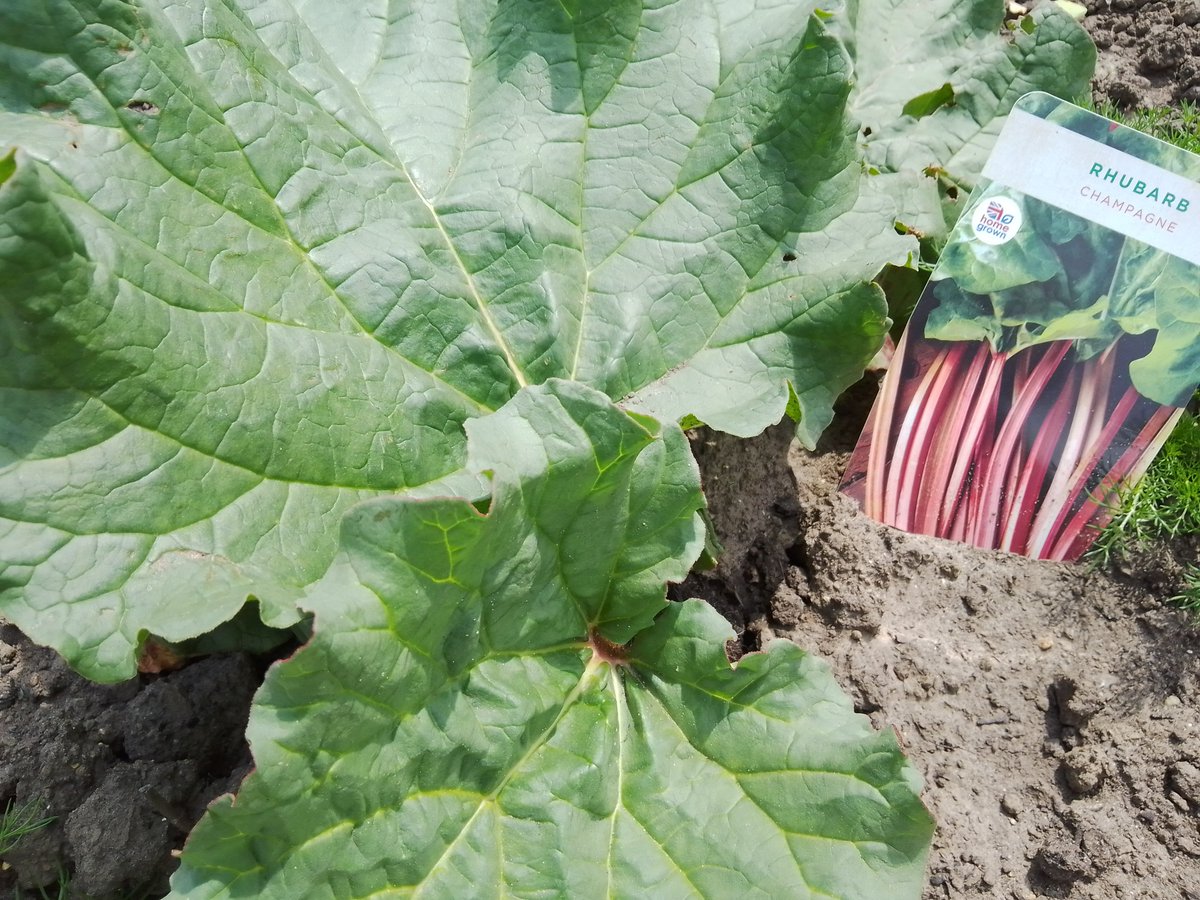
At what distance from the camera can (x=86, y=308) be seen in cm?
157

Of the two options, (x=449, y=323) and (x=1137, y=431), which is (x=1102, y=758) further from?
(x=449, y=323)

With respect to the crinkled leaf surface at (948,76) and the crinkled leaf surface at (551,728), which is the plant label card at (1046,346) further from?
the crinkled leaf surface at (551,728)

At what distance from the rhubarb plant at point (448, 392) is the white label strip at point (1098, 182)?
12.6 inches

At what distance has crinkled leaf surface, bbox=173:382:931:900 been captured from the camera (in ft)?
5.03

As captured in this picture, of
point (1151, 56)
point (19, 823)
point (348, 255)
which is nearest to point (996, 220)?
point (1151, 56)

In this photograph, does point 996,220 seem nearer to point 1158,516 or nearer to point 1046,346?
point 1046,346

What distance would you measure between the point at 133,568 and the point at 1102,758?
78.0 inches

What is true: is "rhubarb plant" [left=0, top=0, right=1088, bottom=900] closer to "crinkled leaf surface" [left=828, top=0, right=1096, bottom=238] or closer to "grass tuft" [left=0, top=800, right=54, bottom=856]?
"crinkled leaf surface" [left=828, top=0, right=1096, bottom=238]

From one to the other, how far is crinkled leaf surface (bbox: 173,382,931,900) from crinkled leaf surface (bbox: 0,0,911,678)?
0.78ft

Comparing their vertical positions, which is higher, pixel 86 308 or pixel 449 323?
pixel 86 308

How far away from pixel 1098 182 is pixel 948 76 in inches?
19.7

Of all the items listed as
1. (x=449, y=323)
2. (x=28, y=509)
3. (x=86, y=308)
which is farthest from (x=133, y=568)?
(x=449, y=323)

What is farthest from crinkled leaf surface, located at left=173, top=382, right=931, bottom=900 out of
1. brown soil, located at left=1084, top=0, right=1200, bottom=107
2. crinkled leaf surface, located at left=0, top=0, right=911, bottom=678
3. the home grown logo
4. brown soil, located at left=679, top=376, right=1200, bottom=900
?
brown soil, located at left=1084, top=0, right=1200, bottom=107

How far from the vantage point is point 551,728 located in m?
Answer: 1.94
